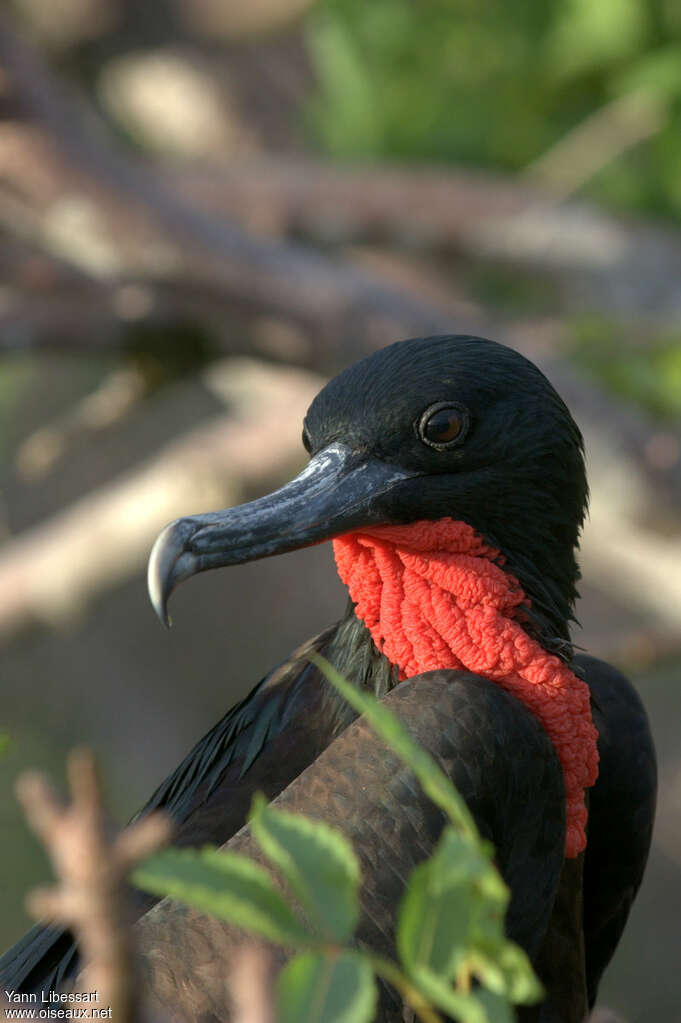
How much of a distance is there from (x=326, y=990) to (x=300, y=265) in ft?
11.9

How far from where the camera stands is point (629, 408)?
4023mm

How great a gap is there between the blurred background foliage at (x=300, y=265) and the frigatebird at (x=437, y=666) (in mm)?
2151

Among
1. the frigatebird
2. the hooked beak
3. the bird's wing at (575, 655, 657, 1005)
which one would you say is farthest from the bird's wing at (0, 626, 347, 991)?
the bird's wing at (575, 655, 657, 1005)

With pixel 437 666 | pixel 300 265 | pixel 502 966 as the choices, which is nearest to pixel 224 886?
pixel 502 966

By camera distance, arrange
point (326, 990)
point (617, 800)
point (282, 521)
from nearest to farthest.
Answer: point (326, 990)
point (282, 521)
point (617, 800)

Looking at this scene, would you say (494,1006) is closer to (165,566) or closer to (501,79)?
(165,566)

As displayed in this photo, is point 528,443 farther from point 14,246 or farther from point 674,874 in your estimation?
point 674,874

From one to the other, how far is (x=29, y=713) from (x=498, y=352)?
22.3ft

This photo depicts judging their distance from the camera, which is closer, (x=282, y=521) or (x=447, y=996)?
(x=447, y=996)

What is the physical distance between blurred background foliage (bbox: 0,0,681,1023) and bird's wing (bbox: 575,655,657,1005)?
202 cm

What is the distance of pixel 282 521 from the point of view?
61.2 inches

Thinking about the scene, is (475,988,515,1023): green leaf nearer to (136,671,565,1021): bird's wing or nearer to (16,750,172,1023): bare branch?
(16,750,172,1023): bare branch

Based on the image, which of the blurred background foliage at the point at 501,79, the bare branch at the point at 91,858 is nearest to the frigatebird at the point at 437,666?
the bare branch at the point at 91,858

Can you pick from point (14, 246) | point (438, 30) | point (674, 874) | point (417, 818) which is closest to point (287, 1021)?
point (417, 818)
